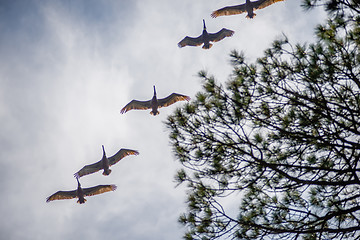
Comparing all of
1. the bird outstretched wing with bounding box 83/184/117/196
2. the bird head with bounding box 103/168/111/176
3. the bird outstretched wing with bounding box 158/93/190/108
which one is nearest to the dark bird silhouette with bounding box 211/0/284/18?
the bird outstretched wing with bounding box 158/93/190/108

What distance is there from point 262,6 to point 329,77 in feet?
23.1

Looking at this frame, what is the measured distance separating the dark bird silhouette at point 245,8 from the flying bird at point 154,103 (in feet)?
8.84

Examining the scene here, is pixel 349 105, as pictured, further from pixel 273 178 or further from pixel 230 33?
pixel 230 33

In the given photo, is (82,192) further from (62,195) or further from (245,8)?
(245,8)

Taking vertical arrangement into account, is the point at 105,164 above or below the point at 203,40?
below

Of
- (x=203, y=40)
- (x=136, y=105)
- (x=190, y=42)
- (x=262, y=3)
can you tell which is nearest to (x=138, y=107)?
(x=136, y=105)

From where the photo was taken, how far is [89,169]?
39.3 ft

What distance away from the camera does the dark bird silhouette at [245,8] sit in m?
10.5

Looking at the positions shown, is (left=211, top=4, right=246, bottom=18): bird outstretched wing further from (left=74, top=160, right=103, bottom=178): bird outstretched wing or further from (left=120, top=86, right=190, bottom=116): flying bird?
(left=74, top=160, right=103, bottom=178): bird outstretched wing

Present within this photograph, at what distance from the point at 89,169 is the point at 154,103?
3.09 meters

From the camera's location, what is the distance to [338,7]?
3549mm

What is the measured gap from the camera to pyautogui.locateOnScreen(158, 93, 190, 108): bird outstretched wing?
1103 centimetres

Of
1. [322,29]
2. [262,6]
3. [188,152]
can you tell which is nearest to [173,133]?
[188,152]

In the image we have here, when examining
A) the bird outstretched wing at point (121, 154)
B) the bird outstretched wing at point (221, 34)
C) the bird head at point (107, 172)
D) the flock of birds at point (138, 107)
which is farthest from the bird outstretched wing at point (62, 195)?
the bird outstretched wing at point (221, 34)
